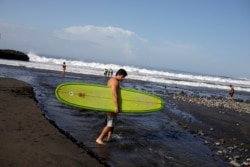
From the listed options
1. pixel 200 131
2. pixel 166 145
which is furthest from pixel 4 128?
pixel 200 131

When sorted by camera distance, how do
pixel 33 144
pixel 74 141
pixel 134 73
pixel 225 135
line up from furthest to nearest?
1. pixel 134 73
2. pixel 225 135
3. pixel 74 141
4. pixel 33 144

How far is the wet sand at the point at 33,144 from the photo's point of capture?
Result: 5.30m

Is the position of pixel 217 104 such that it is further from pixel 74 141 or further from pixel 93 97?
pixel 74 141

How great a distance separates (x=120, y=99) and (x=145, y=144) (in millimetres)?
1420

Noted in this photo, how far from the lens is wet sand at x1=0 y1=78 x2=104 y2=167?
209 inches

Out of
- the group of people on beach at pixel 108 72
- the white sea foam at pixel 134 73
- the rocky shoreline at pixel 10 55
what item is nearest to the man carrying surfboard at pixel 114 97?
the group of people on beach at pixel 108 72

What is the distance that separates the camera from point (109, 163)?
6238 millimetres

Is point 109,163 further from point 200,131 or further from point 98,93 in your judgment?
point 200,131

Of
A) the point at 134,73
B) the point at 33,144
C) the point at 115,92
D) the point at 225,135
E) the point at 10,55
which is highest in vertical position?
the point at 10,55

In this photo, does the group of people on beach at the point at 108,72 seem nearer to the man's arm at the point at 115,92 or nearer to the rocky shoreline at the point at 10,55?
the rocky shoreline at the point at 10,55

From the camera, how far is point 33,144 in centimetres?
615

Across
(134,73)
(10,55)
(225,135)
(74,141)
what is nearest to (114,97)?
(74,141)

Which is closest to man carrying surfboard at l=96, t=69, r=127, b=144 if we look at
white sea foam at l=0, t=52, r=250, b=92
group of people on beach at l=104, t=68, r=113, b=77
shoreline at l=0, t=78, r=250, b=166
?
shoreline at l=0, t=78, r=250, b=166

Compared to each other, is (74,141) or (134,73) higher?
(134,73)
